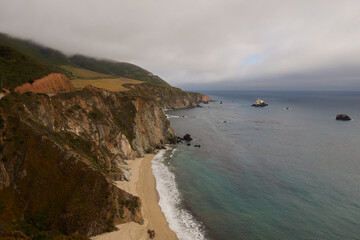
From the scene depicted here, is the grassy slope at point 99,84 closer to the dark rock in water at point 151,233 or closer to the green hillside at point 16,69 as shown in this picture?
the green hillside at point 16,69

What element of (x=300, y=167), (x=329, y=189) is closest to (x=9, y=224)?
(x=329, y=189)

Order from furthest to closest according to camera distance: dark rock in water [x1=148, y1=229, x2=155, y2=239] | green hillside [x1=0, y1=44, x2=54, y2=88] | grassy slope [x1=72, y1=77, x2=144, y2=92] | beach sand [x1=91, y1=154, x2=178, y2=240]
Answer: grassy slope [x1=72, y1=77, x2=144, y2=92]
green hillside [x1=0, y1=44, x2=54, y2=88]
dark rock in water [x1=148, y1=229, x2=155, y2=239]
beach sand [x1=91, y1=154, x2=178, y2=240]

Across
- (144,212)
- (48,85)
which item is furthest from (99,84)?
(144,212)

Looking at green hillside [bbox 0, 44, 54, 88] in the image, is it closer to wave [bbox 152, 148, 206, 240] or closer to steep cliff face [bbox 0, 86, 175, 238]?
steep cliff face [bbox 0, 86, 175, 238]

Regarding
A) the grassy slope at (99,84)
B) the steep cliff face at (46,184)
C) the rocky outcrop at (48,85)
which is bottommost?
the steep cliff face at (46,184)

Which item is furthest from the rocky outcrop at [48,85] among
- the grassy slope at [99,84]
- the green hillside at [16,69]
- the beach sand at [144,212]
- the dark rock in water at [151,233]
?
the grassy slope at [99,84]

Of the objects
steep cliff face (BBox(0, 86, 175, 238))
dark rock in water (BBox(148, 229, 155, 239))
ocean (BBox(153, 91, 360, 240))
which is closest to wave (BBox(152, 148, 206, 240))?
ocean (BBox(153, 91, 360, 240))

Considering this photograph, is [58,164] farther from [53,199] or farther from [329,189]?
[329,189]

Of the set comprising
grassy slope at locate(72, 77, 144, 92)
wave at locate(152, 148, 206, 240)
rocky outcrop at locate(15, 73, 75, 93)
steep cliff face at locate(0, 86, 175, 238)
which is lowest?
wave at locate(152, 148, 206, 240)
